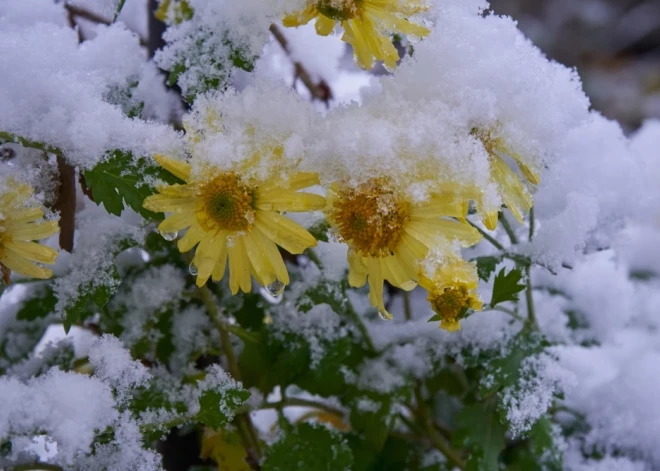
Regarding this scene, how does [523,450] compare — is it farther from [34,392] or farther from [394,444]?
[34,392]

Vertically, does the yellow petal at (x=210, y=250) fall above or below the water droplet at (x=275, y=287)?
above

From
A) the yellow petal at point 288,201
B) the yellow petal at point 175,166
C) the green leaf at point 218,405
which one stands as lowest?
the green leaf at point 218,405

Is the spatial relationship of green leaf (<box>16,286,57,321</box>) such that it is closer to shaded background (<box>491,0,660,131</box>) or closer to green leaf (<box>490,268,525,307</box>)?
green leaf (<box>490,268,525,307</box>)

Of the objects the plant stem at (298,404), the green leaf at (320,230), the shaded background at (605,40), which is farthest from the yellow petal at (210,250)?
the shaded background at (605,40)

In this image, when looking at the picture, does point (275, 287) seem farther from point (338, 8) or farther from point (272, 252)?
point (338, 8)

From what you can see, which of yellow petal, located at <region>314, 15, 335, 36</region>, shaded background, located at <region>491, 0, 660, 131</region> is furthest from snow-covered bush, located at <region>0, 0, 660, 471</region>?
shaded background, located at <region>491, 0, 660, 131</region>

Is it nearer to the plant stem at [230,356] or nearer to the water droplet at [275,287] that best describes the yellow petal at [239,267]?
the water droplet at [275,287]

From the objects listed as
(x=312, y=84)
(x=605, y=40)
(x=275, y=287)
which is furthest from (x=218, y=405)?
(x=605, y=40)
